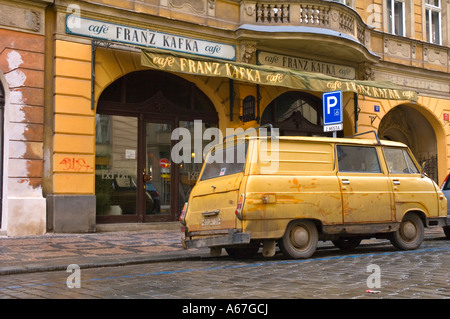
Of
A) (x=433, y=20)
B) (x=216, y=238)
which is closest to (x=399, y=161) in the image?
(x=216, y=238)

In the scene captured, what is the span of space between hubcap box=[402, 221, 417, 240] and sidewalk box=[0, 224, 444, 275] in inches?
74.0

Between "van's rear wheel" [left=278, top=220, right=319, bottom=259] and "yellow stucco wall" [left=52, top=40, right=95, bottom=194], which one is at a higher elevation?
"yellow stucco wall" [left=52, top=40, right=95, bottom=194]

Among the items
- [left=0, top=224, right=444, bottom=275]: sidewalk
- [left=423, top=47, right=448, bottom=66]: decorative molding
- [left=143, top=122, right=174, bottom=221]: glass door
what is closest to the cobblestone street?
[left=0, top=224, right=444, bottom=275]: sidewalk

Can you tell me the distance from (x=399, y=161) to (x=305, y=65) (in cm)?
783

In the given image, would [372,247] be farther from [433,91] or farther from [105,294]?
[433,91]

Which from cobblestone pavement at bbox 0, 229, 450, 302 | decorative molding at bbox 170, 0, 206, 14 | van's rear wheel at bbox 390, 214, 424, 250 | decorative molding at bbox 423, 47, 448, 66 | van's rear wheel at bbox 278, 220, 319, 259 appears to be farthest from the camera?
decorative molding at bbox 423, 47, 448, 66

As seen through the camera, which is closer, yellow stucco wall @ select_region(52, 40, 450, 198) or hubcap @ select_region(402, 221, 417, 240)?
hubcap @ select_region(402, 221, 417, 240)

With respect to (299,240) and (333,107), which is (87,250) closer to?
(299,240)

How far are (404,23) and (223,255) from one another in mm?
14281

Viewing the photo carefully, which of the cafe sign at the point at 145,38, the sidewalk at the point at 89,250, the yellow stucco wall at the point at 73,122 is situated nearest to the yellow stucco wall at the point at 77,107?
the yellow stucco wall at the point at 73,122

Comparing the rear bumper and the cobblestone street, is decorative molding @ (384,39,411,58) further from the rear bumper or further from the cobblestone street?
the rear bumper

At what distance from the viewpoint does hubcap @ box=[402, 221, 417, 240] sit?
9656mm

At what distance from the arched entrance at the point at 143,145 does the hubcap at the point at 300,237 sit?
6.46 metres

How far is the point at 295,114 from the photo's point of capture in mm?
17703
